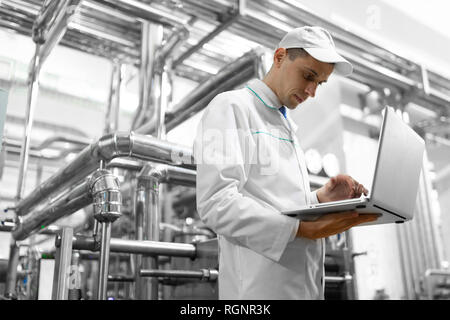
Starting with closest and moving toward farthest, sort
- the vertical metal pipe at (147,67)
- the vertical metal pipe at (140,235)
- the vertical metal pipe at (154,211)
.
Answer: the vertical metal pipe at (140,235) → the vertical metal pipe at (154,211) → the vertical metal pipe at (147,67)

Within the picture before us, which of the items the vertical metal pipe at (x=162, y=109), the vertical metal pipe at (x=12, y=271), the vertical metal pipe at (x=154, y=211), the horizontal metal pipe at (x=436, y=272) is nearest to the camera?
the vertical metal pipe at (x=154, y=211)

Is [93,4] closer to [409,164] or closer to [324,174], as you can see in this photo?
[324,174]

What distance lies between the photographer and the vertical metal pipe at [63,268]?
145 cm

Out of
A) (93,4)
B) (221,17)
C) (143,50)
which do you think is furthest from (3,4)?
(221,17)

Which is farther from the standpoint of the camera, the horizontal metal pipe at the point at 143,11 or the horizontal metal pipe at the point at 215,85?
the horizontal metal pipe at the point at 143,11

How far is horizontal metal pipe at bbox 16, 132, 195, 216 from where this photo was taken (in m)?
1.69

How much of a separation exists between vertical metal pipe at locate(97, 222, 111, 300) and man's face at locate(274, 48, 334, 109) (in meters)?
0.81

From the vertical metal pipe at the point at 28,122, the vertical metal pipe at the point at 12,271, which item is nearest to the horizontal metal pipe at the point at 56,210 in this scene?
the vertical metal pipe at the point at 12,271

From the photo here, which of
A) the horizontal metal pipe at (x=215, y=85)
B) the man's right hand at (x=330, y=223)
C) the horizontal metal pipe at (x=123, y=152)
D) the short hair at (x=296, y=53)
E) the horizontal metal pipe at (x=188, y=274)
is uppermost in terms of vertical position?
the horizontal metal pipe at (x=215, y=85)

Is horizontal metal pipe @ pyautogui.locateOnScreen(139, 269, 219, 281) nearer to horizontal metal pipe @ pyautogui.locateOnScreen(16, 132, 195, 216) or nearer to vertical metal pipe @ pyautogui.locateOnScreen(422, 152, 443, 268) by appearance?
horizontal metal pipe @ pyautogui.locateOnScreen(16, 132, 195, 216)

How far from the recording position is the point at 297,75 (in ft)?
3.59

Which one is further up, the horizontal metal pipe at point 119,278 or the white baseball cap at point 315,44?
the white baseball cap at point 315,44

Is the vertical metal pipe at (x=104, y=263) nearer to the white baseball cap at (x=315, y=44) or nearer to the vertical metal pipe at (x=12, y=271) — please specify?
the white baseball cap at (x=315, y=44)

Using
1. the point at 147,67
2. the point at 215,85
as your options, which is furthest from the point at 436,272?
the point at 147,67
